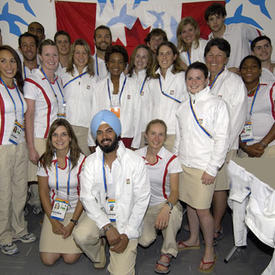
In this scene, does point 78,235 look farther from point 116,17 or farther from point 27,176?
point 116,17

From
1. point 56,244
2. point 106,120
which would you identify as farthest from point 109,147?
point 56,244

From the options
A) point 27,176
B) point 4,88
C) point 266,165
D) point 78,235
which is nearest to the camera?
point 266,165

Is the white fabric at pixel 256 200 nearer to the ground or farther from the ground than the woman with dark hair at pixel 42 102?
nearer to the ground

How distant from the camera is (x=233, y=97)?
282 cm

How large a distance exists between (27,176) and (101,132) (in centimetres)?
111

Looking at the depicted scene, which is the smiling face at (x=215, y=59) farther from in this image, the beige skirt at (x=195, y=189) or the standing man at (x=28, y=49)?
the standing man at (x=28, y=49)

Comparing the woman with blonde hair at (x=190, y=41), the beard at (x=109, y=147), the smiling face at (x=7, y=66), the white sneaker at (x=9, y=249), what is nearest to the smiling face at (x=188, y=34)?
the woman with blonde hair at (x=190, y=41)

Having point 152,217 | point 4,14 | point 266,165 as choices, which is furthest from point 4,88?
point 4,14

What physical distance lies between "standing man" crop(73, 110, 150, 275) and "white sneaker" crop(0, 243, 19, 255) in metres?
0.79

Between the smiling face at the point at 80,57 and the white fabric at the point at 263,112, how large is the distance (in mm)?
2029

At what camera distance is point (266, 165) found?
2.33 metres

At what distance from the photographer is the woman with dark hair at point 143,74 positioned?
3.42 meters

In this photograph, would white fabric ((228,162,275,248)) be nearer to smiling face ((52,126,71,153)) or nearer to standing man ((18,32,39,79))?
smiling face ((52,126,71,153))

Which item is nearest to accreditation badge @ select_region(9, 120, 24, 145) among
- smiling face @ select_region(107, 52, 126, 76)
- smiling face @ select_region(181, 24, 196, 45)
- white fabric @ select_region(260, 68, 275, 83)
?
smiling face @ select_region(107, 52, 126, 76)
